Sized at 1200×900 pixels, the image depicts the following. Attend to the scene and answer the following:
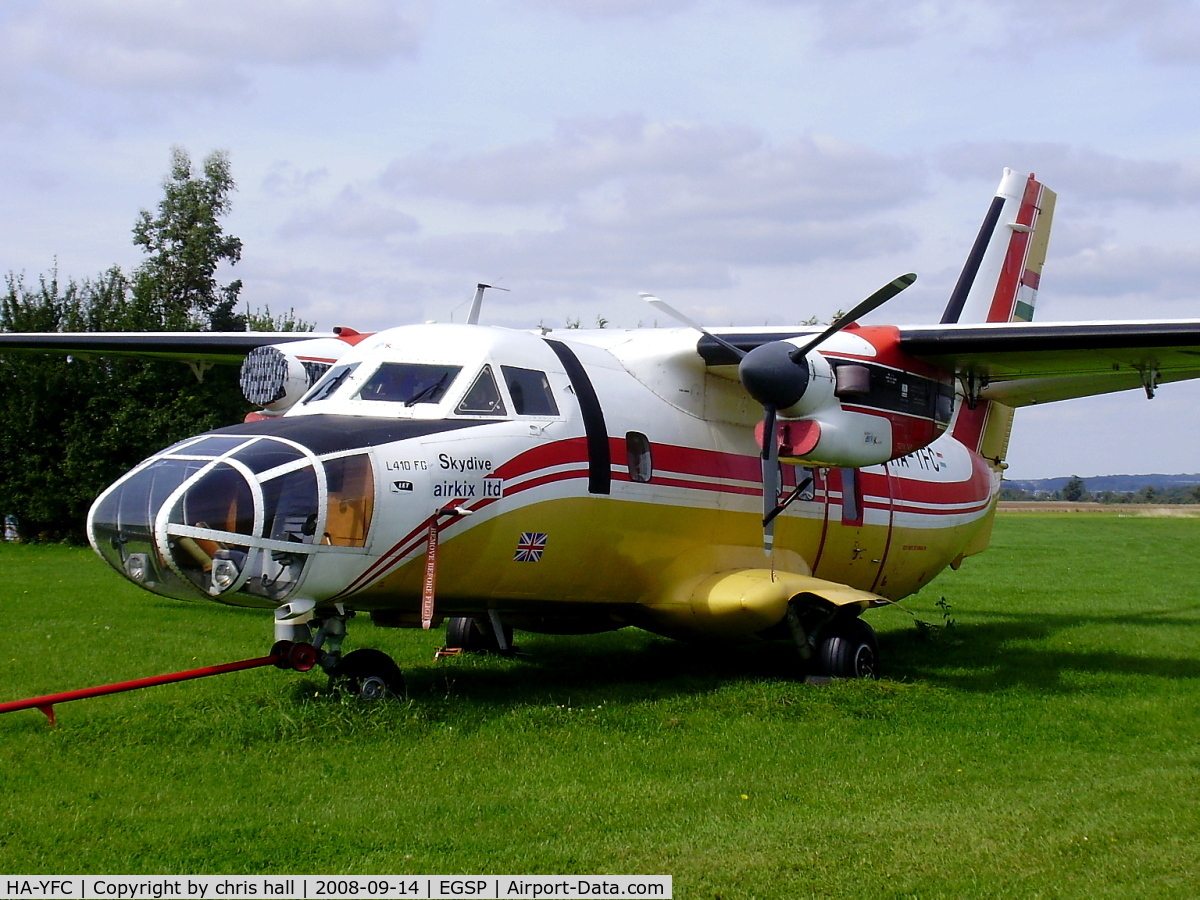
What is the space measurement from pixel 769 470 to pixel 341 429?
12.6ft

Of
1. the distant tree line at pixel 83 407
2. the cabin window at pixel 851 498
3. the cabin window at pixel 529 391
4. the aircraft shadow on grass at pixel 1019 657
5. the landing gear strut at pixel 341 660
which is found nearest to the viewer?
the landing gear strut at pixel 341 660

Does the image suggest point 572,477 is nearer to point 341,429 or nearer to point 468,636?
point 341,429

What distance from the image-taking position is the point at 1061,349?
10203mm

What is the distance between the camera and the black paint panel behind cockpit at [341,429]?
820cm

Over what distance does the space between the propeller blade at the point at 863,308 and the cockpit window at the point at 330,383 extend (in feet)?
12.3

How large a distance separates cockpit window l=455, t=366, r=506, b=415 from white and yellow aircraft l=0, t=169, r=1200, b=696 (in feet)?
0.06

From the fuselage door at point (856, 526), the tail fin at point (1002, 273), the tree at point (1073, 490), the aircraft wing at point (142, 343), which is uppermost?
the tail fin at point (1002, 273)

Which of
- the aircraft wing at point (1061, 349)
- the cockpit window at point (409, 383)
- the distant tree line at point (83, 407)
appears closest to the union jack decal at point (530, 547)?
the cockpit window at point (409, 383)

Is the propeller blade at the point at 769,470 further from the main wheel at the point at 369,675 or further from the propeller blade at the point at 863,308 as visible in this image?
the main wheel at the point at 369,675

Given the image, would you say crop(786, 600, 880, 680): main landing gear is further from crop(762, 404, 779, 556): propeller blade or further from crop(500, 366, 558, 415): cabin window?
crop(500, 366, 558, 415): cabin window

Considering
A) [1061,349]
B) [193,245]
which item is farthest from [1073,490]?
[1061,349]

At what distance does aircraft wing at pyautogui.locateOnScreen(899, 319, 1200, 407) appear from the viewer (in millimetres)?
9938

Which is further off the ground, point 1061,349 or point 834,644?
point 1061,349

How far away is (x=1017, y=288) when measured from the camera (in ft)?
49.0
